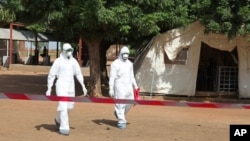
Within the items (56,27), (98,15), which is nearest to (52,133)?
(98,15)

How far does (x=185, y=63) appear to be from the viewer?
614 inches

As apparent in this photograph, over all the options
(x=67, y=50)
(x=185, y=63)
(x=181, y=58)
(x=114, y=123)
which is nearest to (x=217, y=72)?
(x=185, y=63)

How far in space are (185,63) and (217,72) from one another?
1785mm

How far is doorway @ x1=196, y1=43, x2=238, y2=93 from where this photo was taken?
16.3 m

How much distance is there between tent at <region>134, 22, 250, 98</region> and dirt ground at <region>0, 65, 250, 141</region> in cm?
249

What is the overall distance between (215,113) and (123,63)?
158 inches

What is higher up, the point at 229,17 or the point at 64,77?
the point at 229,17

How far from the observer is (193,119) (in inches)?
443

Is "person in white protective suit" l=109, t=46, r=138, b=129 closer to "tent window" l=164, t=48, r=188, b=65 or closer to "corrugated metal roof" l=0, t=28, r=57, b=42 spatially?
"tent window" l=164, t=48, r=188, b=65

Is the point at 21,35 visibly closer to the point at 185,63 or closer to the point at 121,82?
the point at 185,63

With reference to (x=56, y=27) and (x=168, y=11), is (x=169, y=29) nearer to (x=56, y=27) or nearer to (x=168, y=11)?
(x=168, y=11)

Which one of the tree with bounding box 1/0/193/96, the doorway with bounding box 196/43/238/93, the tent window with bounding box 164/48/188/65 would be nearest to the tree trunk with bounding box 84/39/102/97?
the tree with bounding box 1/0/193/96

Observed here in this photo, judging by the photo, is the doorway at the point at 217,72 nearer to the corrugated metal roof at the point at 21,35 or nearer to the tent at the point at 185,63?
the tent at the point at 185,63

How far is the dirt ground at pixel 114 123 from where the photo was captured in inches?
338
